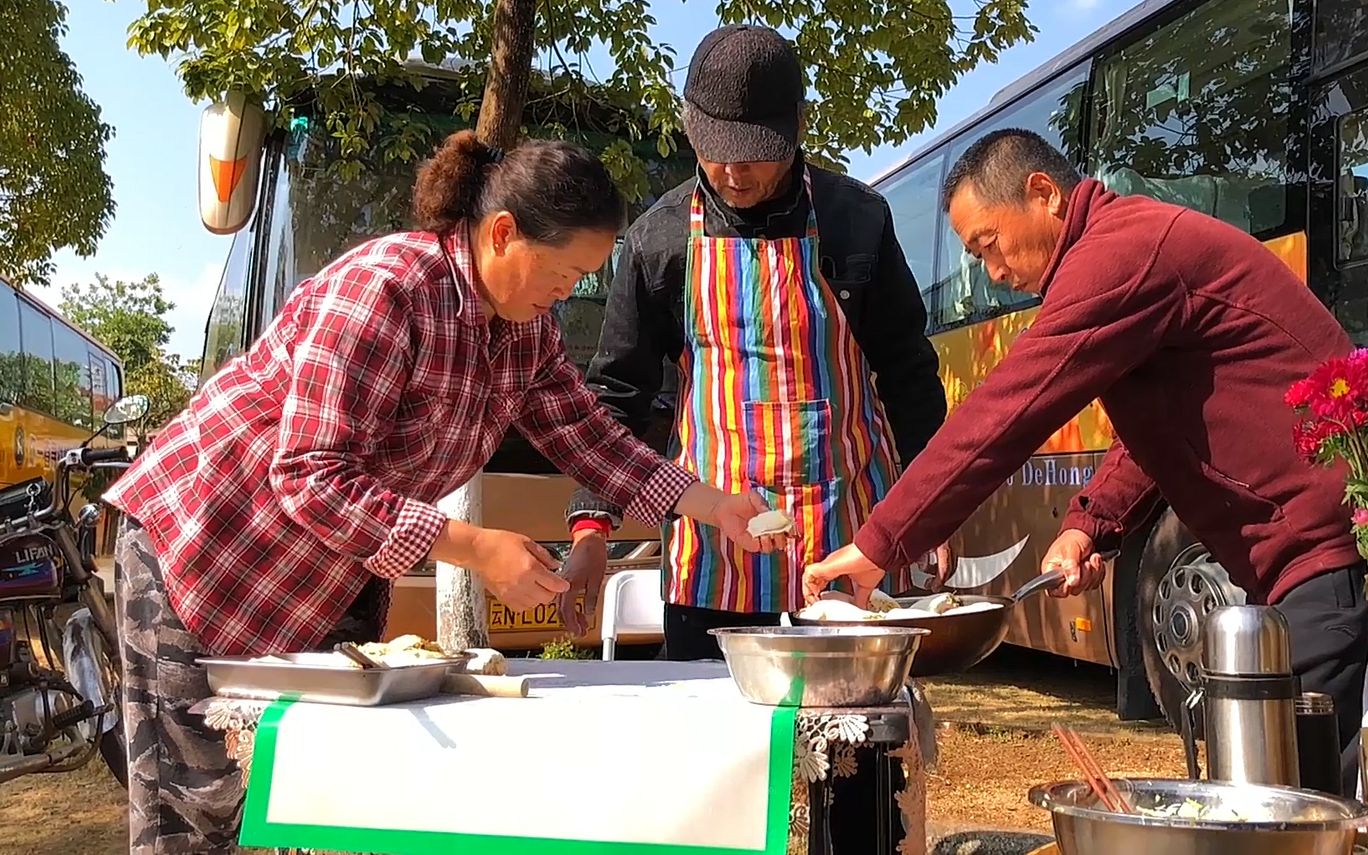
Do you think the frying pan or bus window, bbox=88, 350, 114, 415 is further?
bus window, bbox=88, 350, 114, 415

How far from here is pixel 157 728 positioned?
2.11 m

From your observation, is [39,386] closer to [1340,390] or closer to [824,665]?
[824,665]

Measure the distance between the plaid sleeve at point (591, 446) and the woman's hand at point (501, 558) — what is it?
1.82 feet

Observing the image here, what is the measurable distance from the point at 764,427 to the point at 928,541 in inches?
22.5

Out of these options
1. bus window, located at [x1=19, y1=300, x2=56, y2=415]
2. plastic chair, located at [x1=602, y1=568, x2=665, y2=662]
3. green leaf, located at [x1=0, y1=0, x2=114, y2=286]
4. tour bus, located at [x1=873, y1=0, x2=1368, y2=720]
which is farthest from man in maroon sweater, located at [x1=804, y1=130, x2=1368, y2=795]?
green leaf, located at [x1=0, y1=0, x2=114, y2=286]

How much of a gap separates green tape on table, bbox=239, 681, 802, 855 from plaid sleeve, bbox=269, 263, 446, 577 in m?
0.25

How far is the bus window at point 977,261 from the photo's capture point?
20.7 feet

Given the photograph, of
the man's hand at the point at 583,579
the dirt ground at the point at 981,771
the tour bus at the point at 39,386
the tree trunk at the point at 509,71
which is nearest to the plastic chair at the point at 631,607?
the dirt ground at the point at 981,771

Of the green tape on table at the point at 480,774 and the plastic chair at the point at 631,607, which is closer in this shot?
the green tape on table at the point at 480,774

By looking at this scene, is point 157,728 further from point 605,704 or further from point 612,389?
point 612,389

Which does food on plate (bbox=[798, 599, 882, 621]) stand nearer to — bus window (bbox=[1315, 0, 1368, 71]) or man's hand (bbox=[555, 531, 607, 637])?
man's hand (bbox=[555, 531, 607, 637])

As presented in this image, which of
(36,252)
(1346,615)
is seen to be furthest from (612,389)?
(36,252)

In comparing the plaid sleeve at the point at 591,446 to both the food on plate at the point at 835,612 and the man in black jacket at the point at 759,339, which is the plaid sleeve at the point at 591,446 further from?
the food on plate at the point at 835,612

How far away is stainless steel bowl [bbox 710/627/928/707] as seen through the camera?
1.71m
